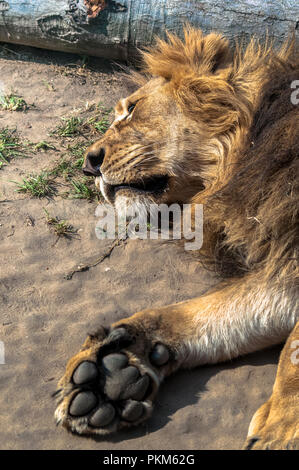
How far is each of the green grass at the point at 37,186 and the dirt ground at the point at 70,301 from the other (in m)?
0.05

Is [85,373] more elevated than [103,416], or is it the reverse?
[85,373]

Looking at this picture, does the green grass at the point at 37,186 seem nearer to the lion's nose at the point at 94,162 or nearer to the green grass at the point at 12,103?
the lion's nose at the point at 94,162

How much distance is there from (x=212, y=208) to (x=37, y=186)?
1.67m

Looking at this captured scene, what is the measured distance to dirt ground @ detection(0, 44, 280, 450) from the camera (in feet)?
9.03

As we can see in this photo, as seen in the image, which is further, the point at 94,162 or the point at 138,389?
the point at 94,162

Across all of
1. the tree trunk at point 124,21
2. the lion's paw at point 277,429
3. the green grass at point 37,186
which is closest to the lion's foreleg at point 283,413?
the lion's paw at point 277,429

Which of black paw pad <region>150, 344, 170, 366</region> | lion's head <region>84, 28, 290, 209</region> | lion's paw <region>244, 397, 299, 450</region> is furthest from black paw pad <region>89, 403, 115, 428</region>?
lion's head <region>84, 28, 290, 209</region>

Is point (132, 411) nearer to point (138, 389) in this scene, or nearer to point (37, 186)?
point (138, 389)

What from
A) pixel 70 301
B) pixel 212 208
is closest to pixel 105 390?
pixel 70 301

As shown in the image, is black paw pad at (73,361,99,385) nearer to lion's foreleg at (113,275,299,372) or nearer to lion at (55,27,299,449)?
lion at (55,27,299,449)

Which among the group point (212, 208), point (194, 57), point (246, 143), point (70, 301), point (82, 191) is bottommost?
point (70, 301)

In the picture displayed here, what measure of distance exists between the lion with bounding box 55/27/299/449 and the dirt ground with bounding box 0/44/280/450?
120mm

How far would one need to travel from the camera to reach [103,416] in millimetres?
2604
